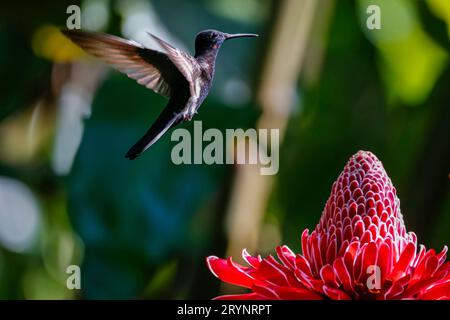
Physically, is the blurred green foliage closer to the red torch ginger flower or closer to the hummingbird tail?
the hummingbird tail

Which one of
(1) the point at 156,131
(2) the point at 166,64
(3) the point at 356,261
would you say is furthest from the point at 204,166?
(3) the point at 356,261

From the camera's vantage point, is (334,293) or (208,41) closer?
(334,293)

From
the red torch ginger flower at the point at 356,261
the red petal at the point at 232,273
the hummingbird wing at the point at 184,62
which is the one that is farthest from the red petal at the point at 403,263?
the hummingbird wing at the point at 184,62

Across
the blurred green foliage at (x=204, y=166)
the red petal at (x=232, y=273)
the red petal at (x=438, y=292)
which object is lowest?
the red petal at (x=438, y=292)

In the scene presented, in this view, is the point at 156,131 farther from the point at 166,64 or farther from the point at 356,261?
the point at 356,261

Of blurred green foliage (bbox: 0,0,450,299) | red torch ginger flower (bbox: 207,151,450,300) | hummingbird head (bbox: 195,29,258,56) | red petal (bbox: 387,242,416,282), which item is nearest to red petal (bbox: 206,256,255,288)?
red torch ginger flower (bbox: 207,151,450,300)

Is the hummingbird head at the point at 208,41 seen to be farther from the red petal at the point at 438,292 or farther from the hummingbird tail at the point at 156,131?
the red petal at the point at 438,292

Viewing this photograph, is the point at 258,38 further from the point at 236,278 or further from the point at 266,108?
the point at 236,278
